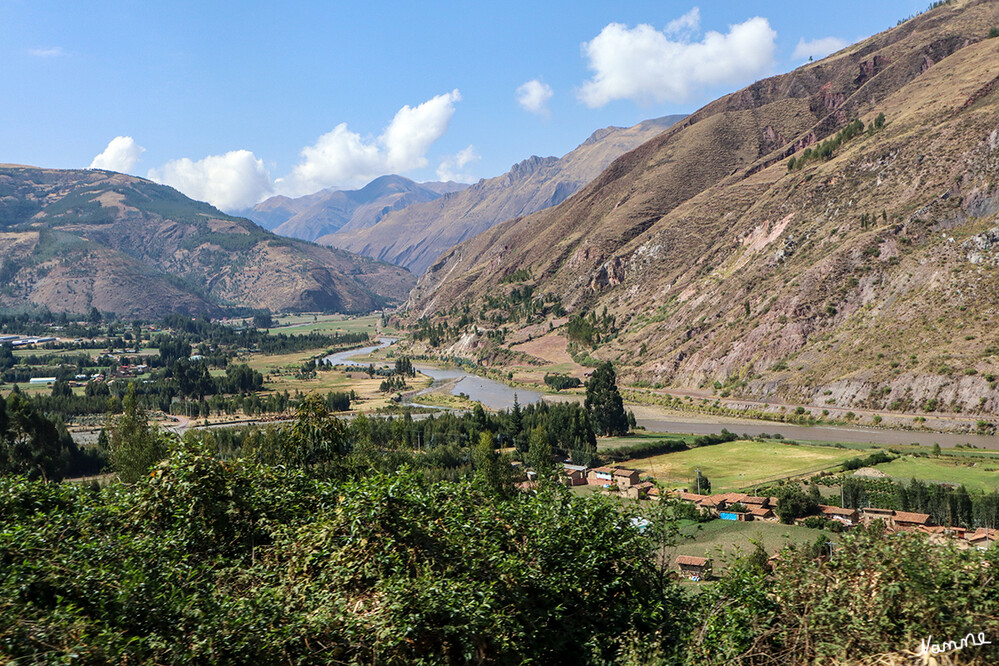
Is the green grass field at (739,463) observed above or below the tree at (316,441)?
below

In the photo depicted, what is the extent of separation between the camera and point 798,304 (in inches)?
4050

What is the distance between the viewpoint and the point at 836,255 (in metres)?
106

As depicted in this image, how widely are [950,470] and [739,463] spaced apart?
18.1 metres

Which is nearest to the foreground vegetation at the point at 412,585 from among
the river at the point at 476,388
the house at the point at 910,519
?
the house at the point at 910,519

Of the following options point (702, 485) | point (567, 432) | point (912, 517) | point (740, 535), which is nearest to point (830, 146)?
point (567, 432)

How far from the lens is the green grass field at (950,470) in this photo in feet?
176

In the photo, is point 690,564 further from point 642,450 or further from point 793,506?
point 642,450

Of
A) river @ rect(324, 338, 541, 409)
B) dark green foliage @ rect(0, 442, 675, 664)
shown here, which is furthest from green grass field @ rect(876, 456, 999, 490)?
river @ rect(324, 338, 541, 409)

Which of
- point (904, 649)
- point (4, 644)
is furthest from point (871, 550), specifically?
point (4, 644)

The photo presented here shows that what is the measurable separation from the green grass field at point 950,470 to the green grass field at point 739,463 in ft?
16.6

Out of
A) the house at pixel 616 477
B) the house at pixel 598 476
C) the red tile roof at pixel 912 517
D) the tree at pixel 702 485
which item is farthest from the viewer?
the house at pixel 598 476

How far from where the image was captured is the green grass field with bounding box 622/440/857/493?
202ft

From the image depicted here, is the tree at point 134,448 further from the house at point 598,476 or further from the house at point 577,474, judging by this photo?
the house at point 598,476

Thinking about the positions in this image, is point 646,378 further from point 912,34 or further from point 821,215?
point 912,34
